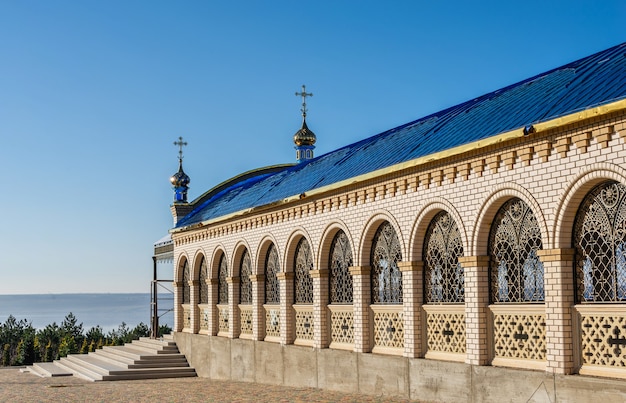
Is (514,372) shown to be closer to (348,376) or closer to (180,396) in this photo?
(348,376)

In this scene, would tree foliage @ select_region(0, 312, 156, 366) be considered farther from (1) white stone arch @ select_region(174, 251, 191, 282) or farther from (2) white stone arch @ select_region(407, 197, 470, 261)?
(2) white stone arch @ select_region(407, 197, 470, 261)

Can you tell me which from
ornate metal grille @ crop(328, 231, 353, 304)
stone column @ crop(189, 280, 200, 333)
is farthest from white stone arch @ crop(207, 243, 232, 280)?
ornate metal grille @ crop(328, 231, 353, 304)

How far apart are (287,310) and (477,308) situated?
24.2ft

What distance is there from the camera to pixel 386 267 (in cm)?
1631

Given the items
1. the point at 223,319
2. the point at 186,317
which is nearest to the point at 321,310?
the point at 223,319

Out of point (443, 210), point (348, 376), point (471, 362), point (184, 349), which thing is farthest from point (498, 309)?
point (184, 349)

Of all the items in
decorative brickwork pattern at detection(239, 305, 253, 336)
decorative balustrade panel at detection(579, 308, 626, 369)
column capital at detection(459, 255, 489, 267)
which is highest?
column capital at detection(459, 255, 489, 267)

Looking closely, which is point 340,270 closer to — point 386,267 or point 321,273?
point 321,273

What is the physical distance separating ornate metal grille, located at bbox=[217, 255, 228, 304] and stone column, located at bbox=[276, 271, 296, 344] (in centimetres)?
442

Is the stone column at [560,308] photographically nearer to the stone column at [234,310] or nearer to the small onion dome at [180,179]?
the stone column at [234,310]

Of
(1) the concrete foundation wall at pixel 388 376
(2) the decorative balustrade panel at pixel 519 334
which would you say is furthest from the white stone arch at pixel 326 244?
(2) the decorative balustrade panel at pixel 519 334

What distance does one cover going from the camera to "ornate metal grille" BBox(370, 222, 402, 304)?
52.1 ft

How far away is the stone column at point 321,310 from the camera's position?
18.2m

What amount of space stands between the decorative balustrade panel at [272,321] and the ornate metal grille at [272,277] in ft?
0.82
